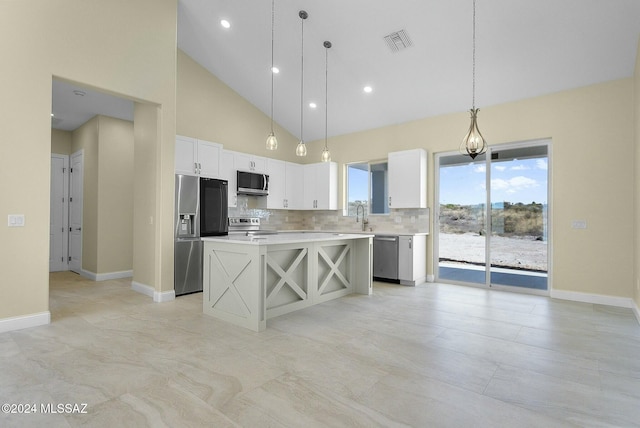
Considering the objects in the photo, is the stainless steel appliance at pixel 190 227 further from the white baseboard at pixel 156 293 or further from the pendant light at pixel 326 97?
the pendant light at pixel 326 97

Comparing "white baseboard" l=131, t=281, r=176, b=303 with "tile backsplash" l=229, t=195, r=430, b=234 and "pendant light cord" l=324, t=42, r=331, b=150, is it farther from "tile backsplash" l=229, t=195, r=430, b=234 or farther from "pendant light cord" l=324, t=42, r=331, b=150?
"pendant light cord" l=324, t=42, r=331, b=150

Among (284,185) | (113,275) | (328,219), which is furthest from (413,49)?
(113,275)

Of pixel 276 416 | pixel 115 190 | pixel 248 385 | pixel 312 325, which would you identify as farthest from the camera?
pixel 115 190

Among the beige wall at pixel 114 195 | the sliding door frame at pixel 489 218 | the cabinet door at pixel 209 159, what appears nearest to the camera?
the sliding door frame at pixel 489 218

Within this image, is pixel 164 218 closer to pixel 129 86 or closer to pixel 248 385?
pixel 129 86

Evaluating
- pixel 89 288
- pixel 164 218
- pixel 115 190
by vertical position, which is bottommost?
pixel 89 288

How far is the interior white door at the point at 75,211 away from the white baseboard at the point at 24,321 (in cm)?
357

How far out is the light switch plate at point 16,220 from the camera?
3295 mm

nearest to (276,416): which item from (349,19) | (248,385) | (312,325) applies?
(248,385)

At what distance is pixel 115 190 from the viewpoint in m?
6.28

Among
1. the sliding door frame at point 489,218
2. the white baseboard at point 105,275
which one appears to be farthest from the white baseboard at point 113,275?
the sliding door frame at point 489,218

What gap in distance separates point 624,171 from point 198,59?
258 inches

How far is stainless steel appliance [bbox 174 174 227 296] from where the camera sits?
4762 millimetres

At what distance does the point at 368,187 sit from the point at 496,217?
2439 mm
